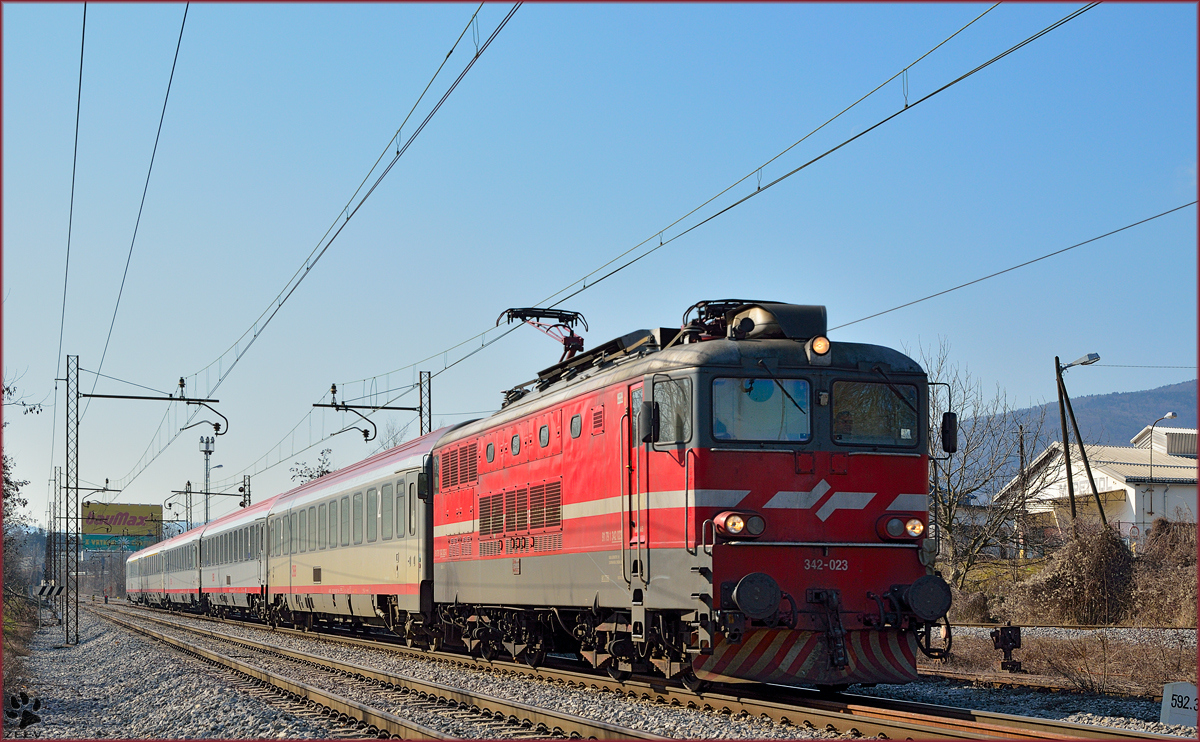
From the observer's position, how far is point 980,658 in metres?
18.2

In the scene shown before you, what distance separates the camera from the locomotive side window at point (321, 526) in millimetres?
27812

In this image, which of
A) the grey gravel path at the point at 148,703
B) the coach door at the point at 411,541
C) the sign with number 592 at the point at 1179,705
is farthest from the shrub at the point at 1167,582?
the grey gravel path at the point at 148,703

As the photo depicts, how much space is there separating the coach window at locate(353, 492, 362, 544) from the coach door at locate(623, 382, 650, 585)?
1350 centimetres

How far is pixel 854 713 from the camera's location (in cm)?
1080

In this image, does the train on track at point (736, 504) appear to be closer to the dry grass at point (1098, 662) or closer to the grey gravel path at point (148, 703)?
the dry grass at point (1098, 662)

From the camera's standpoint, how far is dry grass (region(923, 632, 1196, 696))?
46.8ft

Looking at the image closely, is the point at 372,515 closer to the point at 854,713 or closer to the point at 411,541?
the point at 411,541

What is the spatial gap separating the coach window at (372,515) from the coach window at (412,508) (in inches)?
100

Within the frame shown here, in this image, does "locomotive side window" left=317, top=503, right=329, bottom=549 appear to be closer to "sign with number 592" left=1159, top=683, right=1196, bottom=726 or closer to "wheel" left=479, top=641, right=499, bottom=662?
"wheel" left=479, top=641, right=499, bottom=662

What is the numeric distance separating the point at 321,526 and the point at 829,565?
1913 centimetres

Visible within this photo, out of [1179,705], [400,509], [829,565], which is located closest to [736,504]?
[829,565]

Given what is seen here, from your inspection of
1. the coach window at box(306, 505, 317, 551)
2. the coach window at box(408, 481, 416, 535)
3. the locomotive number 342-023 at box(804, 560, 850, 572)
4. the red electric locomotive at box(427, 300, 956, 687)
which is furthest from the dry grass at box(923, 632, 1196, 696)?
the coach window at box(306, 505, 317, 551)

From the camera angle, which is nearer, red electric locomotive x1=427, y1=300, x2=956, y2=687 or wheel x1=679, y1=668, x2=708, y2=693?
red electric locomotive x1=427, y1=300, x2=956, y2=687

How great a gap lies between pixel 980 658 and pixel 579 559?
8.38 meters
